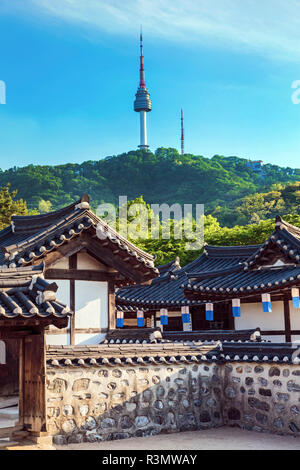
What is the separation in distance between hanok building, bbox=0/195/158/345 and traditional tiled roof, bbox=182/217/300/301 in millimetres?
3713

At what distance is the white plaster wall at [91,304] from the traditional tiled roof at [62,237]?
122 centimetres

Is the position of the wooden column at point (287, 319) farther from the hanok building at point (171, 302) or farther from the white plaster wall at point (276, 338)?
the hanok building at point (171, 302)

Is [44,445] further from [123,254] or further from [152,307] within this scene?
[152,307]

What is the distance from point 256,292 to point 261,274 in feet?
4.32

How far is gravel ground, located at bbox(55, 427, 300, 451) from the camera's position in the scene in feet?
38.7

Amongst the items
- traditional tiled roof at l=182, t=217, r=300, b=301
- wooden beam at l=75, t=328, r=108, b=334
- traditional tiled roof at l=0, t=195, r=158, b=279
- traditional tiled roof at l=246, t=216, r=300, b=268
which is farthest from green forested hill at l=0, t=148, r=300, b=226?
wooden beam at l=75, t=328, r=108, b=334

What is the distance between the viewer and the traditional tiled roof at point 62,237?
14.7 m

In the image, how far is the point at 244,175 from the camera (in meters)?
96.0

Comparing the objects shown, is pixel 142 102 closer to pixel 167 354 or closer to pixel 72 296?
pixel 72 296

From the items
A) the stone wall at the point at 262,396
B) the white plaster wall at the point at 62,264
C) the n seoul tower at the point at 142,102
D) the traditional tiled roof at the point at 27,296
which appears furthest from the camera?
the n seoul tower at the point at 142,102

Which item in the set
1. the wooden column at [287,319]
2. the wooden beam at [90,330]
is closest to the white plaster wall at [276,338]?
the wooden column at [287,319]

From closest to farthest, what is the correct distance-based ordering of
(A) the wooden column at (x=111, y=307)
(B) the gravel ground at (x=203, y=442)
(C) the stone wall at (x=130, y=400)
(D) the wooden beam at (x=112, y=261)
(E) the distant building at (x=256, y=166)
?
(B) the gravel ground at (x=203, y=442) < (C) the stone wall at (x=130, y=400) < (D) the wooden beam at (x=112, y=261) < (A) the wooden column at (x=111, y=307) < (E) the distant building at (x=256, y=166)
